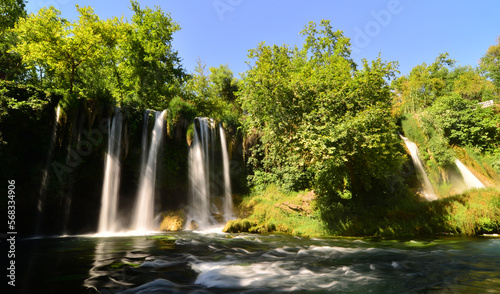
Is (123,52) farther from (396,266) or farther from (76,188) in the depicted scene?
(396,266)

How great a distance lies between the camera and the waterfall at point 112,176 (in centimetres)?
1628

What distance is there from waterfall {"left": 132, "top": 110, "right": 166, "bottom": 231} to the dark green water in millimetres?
9366

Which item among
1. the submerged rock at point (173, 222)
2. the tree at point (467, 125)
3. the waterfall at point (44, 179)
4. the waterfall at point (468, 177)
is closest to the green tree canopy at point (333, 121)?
the submerged rock at point (173, 222)

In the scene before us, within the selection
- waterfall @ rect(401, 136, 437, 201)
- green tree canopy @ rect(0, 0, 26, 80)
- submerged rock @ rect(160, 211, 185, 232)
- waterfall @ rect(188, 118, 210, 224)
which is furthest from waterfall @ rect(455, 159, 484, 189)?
green tree canopy @ rect(0, 0, 26, 80)

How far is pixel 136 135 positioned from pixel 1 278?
14.5 meters

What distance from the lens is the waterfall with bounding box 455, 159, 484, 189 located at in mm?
21417

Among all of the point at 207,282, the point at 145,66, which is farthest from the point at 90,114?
the point at 207,282

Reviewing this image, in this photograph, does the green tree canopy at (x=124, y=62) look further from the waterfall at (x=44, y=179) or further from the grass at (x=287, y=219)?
the grass at (x=287, y=219)

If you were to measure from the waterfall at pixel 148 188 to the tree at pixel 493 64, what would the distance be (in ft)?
164

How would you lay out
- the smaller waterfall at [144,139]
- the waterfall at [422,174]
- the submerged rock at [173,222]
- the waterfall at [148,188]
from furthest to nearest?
the waterfall at [422,174], the smaller waterfall at [144,139], the waterfall at [148,188], the submerged rock at [173,222]

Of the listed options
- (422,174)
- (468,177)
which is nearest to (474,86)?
(468,177)

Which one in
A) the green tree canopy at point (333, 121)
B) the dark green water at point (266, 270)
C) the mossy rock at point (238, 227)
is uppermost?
the green tree canopy at point (333, 121)

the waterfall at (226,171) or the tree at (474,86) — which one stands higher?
the tree at (474,86)

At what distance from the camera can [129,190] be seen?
59.7ft
